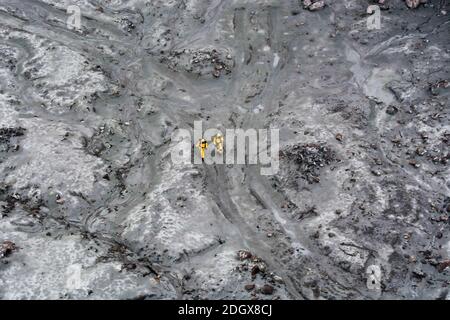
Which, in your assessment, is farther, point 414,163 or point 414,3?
point 414,3

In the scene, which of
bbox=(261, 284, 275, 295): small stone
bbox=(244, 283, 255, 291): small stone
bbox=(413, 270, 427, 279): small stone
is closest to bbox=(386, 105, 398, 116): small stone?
bbox=(413, 270, 427, 279): small stone

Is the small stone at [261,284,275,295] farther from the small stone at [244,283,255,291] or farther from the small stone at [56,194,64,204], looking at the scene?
the small stone at [56,194,64,204]

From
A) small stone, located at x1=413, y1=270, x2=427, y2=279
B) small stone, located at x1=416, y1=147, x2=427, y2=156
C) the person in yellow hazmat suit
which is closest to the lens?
small stone, located at x1=413, y1=270, x2=427, y2=279

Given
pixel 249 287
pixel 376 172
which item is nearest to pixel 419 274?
pixel 376 172

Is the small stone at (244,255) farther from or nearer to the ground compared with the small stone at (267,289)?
farther from the ground

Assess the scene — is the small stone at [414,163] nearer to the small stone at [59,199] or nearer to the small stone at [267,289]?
the small stone at [267,289]

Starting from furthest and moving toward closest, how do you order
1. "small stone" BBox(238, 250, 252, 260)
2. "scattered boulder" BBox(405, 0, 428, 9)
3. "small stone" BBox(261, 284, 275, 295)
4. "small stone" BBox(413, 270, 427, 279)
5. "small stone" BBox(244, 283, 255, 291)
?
"scattered boulder" BBox(405, 0, 428, 9) < "small stone" BBox(238, 250, 252, 260) < "small stone" BBox(413, 270, 427, 279) < "small stone" BBox(244, 283, 255, 291) < "small stone" BBox(261, 284, 275, 295)

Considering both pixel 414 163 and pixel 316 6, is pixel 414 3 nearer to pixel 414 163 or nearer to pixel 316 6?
pixel 316 6

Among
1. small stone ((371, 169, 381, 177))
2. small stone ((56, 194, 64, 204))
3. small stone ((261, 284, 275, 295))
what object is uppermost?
small stone ((371, 169, 381, 177))

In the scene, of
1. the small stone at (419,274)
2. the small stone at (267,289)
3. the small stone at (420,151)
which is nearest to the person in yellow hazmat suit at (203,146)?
the small stone at (267,289)
